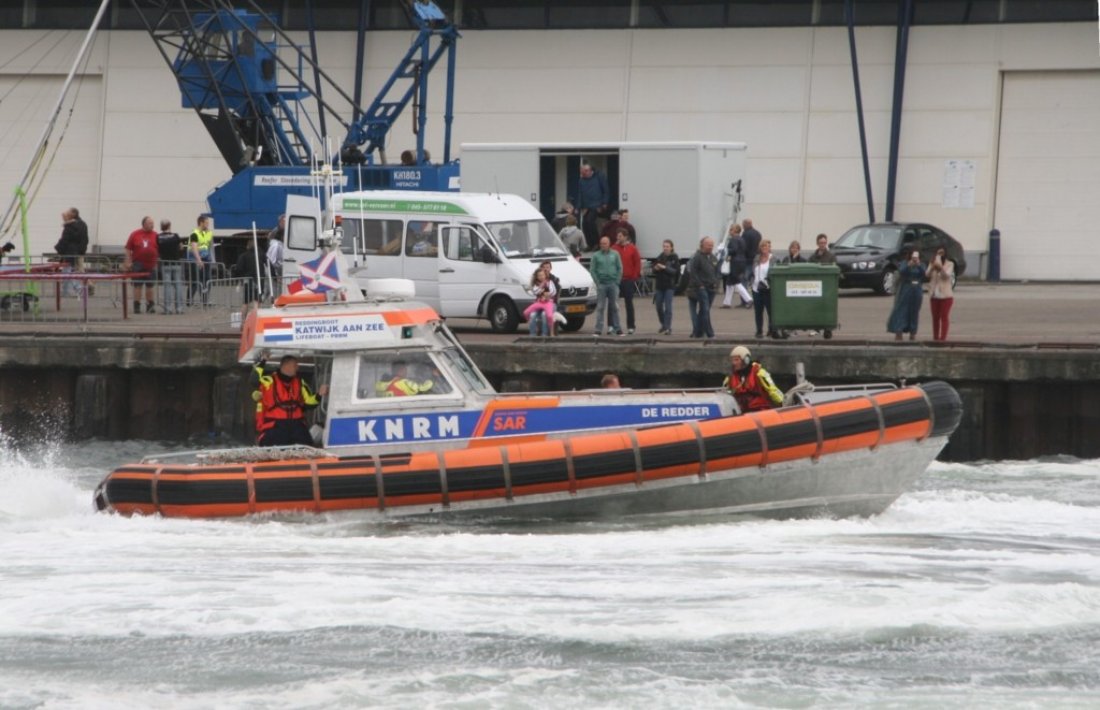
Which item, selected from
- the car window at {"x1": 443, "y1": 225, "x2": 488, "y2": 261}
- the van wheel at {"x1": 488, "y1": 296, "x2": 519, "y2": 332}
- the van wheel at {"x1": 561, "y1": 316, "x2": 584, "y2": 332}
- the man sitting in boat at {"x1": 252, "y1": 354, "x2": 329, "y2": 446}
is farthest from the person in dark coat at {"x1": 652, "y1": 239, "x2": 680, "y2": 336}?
the man sitting in boat at {"x1": 252, "y1": 354, "x2": 329, "y2": 446}

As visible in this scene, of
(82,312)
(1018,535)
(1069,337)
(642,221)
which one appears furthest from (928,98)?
(1018,535)

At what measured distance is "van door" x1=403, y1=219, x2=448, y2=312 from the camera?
21.3 m

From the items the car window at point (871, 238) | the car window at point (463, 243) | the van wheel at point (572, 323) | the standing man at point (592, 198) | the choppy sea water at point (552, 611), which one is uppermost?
the standing man at point (592, 198)

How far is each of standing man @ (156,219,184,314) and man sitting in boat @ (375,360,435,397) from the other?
953cm

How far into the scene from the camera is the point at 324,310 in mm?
13773

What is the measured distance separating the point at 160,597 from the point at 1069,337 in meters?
11.9

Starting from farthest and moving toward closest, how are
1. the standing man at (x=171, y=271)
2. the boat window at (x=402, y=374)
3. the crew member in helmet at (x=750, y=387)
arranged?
the standing man at (x=171, y=271)
the crew member in helmet at (x=750, y=387)
the boat window at (x=402, y=374)

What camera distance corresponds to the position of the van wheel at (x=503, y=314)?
68.8 feet

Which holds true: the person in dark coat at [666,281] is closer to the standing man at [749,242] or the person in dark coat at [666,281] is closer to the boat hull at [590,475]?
the standing man at [749,242]

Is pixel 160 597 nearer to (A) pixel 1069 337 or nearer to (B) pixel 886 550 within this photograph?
(B) pixel 886 550

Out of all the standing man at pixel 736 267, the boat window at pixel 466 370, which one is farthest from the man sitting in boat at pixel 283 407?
the standing man at pixel 736 267

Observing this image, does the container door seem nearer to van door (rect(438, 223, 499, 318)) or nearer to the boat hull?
van door (rect(438, 223, 499, 318))

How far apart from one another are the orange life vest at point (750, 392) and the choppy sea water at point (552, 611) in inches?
41.8

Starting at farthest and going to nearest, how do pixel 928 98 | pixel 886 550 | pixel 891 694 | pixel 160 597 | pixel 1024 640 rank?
pixel 928 98 → pixel 886 550 → pixel 160 597 → pixel 1024 640 → pixel 891 694
